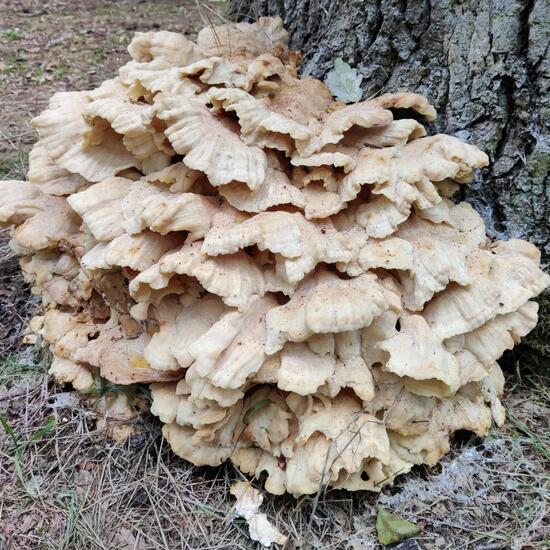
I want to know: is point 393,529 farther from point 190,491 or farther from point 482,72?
point 482,72

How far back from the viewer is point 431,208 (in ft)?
8.98

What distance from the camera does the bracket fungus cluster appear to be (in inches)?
96.0

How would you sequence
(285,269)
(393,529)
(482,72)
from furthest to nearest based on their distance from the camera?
1. (482,72)
2. (393,529)
3. (285,269)

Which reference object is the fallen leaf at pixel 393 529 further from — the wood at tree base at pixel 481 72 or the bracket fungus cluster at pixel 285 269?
Answer: the wood at tree base at pixel 481 72

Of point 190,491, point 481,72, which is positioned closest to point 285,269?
point 190,491

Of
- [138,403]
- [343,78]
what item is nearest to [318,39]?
[343,78]

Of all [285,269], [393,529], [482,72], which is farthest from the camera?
[482,72]

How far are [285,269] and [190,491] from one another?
1387 mm

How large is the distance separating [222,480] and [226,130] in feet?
6.31

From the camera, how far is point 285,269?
246 cm

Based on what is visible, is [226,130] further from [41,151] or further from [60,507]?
[60,507]

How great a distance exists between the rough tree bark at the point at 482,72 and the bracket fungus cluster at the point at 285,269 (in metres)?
0.24

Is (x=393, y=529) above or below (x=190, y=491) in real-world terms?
above

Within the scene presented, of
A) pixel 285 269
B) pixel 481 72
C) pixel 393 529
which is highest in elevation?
pixel 481 72
